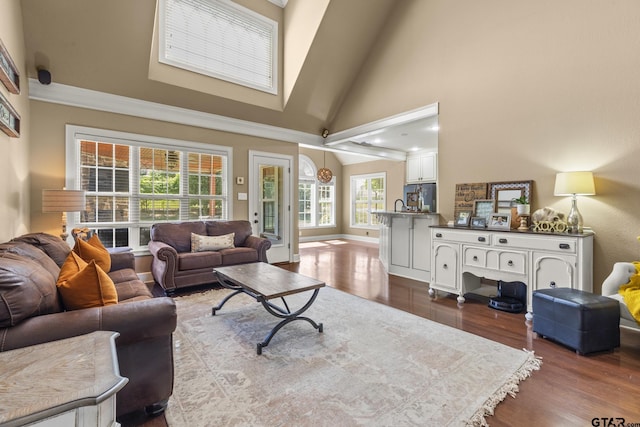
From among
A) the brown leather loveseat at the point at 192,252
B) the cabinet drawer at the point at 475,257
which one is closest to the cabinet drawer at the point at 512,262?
the cabinet drawer at the point at 475,257

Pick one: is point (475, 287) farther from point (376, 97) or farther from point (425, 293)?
point (376, 97)

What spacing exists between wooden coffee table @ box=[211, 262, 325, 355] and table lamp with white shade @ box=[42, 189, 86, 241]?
6.12ft

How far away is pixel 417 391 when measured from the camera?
1.87m

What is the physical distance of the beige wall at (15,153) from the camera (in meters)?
2.64

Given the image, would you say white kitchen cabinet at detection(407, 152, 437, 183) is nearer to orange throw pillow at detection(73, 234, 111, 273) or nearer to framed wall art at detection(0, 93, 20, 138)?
orange throw pillow at detection(73, 234, 111, 273)

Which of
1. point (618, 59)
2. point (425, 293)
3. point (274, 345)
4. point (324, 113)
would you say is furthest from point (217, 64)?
point (618, 59)

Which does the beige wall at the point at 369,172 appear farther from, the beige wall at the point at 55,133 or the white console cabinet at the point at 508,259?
the beige wall at the point at 55,133

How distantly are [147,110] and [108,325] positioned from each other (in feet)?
12.8

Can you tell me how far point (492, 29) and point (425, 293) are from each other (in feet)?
11.5

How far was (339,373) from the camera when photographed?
2064 millimetres

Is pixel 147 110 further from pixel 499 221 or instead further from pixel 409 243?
pixel 499 221

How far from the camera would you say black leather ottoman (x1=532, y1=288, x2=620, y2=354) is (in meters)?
2.31

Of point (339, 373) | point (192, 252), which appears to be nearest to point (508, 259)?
point (339, 373)

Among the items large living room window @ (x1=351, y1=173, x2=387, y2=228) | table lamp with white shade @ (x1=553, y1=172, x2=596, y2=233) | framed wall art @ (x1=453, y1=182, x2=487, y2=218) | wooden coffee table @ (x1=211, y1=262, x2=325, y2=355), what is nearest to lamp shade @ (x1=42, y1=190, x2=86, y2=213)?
wooden coffee table @ (x1=211, y1=262, x2=325, y2=355)
